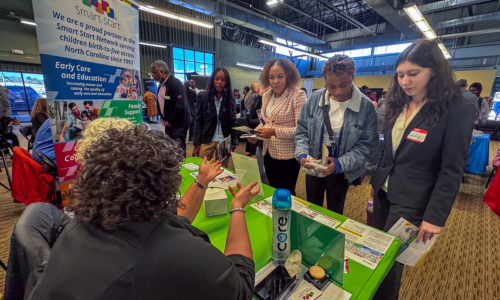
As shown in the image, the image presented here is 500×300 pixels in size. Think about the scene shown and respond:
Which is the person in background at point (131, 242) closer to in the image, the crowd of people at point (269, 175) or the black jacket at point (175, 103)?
the crowd of people at point (269, 175)

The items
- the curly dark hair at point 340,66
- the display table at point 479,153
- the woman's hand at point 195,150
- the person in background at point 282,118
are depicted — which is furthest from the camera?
the display table at point 479,153

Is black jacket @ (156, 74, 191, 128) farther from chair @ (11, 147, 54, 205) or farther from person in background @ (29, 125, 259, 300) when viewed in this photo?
person in background @ (29, 125, 259, 300)

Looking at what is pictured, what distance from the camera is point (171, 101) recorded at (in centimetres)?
314

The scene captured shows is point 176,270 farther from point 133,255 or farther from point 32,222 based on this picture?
point 32,222

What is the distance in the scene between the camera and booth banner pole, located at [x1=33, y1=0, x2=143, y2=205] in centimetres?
131

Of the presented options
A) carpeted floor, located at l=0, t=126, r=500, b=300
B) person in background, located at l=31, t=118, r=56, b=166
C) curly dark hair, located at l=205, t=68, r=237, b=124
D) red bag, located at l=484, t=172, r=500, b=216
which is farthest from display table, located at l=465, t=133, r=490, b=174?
person in background, located at l=31, t=118, r=56, b=166

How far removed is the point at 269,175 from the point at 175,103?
Answer: 6.41 ft

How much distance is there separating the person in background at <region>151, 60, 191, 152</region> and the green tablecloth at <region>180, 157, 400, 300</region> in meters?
2.27

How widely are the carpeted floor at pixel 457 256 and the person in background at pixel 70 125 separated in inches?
49.9

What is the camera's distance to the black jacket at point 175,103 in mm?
3082

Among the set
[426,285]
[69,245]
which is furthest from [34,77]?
[426,285]

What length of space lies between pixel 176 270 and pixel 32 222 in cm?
62

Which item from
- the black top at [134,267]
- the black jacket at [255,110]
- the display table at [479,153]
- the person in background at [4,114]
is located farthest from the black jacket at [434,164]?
the person in background at [4,114]

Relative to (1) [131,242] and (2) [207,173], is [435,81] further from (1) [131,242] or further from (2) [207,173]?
(1) [131,242]
